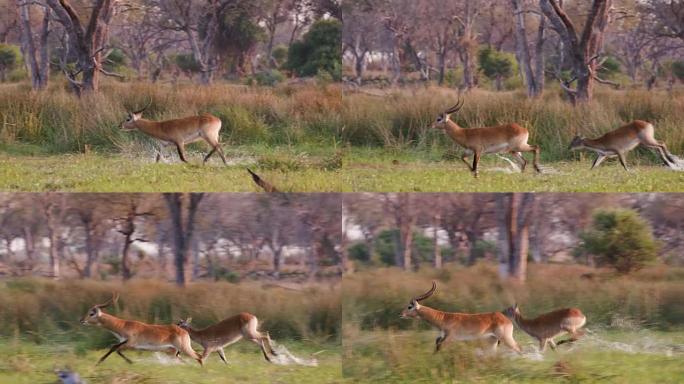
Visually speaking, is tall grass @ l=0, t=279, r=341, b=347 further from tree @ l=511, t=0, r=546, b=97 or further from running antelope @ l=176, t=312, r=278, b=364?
tree @ l=511, t=0, r=546, b=97

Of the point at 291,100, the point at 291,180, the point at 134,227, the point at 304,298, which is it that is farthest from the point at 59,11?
the point at 304,298

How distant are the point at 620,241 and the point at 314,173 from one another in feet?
13.6

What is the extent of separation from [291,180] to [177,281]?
7.86 ft

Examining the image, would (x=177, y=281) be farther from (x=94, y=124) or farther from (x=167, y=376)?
(x=94, y=124)

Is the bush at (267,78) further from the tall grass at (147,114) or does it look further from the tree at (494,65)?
the tree at (494,65)

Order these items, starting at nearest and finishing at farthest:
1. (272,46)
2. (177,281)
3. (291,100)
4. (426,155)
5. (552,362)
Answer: (552,362) → (177,281) → (426,155) → (291,100) → (272,46)

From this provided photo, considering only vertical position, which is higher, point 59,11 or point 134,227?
point 59,11

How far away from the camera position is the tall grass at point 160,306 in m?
7.86

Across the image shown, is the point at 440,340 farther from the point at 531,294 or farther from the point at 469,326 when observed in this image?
the point at 531,294

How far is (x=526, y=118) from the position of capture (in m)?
13.1

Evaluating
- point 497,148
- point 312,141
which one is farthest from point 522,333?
point 312,141

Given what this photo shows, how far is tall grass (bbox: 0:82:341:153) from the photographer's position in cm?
1309

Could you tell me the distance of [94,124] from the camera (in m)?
13.1

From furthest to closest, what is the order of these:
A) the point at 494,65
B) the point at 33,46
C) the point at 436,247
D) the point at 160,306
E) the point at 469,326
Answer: the point at 494,65 → the point at 33,46 → the point at 160,306 → the point at 436,247 → the point at 469,326
